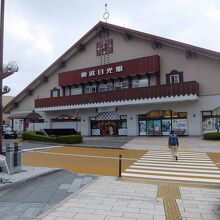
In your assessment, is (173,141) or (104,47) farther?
(104,47)

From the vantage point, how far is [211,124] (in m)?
28.5

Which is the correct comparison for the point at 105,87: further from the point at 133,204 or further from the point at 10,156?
the point at 133,204

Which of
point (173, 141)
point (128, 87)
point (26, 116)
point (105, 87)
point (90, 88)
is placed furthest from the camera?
point (26, 116)

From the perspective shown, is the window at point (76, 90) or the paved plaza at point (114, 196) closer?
the paved plaza at point (114, 196)

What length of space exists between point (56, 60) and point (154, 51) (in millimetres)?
14134

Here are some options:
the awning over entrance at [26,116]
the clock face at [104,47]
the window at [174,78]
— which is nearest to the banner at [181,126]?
the window at [174,78]

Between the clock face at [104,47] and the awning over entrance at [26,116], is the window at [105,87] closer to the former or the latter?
the clock face at [104,47]

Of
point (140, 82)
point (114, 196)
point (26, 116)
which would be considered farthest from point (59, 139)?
point (114, 196)

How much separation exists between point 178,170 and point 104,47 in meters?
25.7

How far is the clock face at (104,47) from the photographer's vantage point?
3531cm

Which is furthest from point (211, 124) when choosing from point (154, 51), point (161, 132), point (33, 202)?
point (33, 202)

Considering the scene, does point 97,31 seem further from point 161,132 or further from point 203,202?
point 203,202

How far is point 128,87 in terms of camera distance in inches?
1308

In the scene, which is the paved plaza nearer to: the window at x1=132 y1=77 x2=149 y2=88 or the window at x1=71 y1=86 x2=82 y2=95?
the window at x1=132 y1=77 x2=149 y2=88
